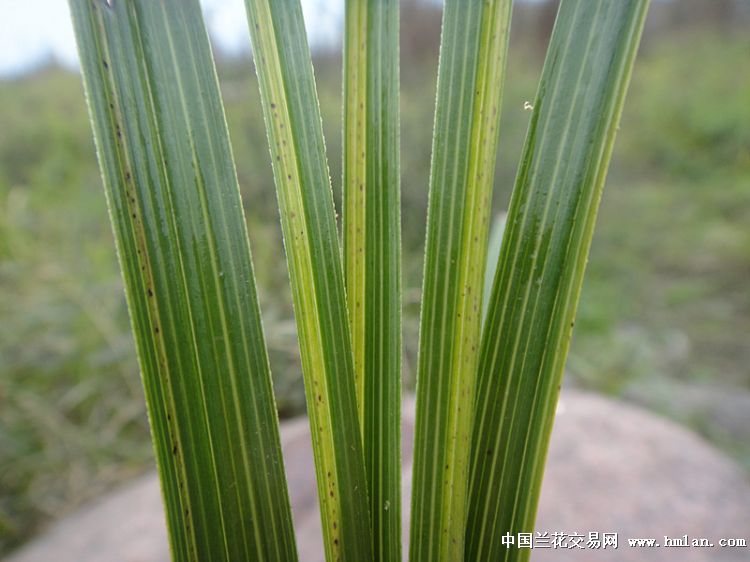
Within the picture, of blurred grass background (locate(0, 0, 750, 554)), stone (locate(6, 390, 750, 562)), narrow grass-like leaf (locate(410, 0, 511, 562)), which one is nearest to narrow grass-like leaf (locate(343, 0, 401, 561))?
narrow grass-like leaf (locate(410, 0, 511, 562))

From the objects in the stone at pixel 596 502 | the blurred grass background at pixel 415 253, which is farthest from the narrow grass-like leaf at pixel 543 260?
the blurred grass background at pixel 415 253

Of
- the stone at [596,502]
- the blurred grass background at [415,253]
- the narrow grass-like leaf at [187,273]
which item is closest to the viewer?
the narrow grass-like leaf at [187,273]

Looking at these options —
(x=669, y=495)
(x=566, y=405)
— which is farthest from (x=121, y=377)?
(x=669, y=495)

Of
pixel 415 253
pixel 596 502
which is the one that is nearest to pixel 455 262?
pixel 596 502

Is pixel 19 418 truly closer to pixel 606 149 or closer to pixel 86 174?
pixel 86 174

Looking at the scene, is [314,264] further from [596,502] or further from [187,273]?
[596,502]

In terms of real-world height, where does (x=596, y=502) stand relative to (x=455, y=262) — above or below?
below

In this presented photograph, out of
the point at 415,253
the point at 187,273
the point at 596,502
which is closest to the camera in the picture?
the point at 187,273

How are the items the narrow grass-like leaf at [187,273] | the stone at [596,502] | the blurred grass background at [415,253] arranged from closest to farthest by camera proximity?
the narrow grass-like leaf at [187,273] → the stone at [596,502] → the blurred grass background at [415,253]

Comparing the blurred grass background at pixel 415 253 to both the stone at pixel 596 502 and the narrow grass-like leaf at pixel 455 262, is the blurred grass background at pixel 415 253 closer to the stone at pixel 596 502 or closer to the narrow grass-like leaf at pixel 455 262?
the stone at pixel 596 502
